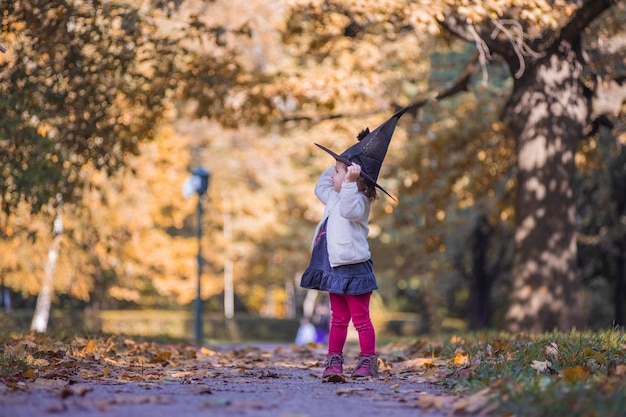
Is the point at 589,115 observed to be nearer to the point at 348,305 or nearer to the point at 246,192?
the point at 348,305

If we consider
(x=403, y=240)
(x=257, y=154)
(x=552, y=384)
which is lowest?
(x=552, y=384)

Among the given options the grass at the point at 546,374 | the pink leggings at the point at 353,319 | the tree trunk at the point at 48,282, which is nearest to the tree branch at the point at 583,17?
the grass at the point at 546,374

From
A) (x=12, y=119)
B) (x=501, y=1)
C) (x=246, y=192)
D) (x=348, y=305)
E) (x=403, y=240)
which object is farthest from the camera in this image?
(x=246, y=192)

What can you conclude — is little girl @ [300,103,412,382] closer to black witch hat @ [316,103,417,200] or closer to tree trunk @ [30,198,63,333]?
black witch hat @ [316,103,417,200]

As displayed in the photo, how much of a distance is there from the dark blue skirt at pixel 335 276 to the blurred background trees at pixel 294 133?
4246mm

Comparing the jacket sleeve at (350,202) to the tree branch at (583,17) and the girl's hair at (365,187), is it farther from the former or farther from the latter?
the tree branch at (583,17)

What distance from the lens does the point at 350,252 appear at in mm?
6711

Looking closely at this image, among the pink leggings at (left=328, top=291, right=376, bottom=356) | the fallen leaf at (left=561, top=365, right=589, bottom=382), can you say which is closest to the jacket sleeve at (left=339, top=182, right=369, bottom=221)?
the pink leggings at (left=328, top=291, right=376, bottom=356)

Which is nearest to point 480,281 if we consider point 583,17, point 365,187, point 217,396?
point 583,17

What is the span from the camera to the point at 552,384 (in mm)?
4738

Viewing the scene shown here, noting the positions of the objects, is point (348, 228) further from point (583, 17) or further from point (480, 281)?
point (480, 281)

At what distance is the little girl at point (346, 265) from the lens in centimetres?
669

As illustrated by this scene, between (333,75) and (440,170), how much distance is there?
3.53m

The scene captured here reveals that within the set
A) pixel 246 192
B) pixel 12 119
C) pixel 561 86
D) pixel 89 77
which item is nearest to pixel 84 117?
pixel 89 77
